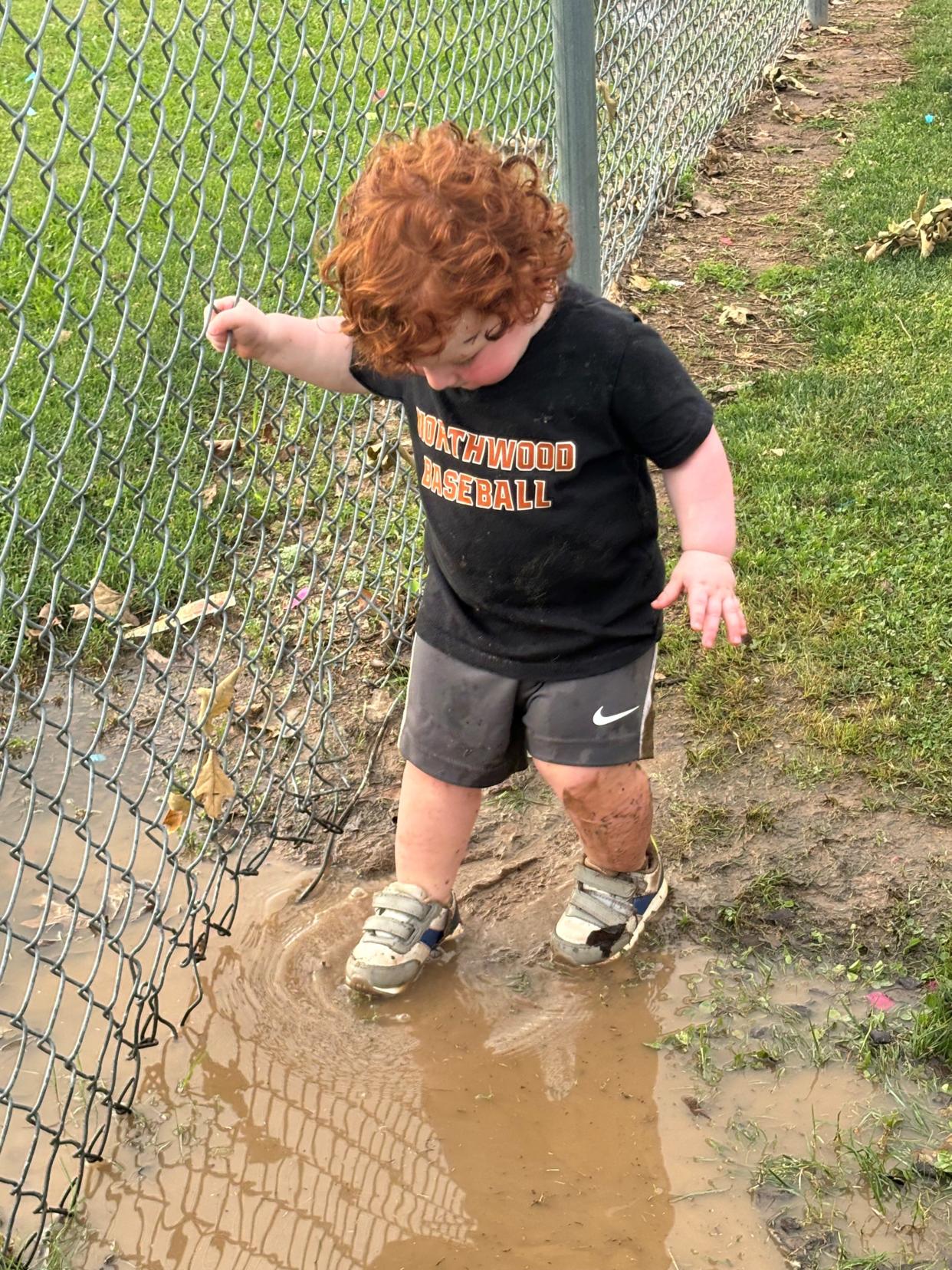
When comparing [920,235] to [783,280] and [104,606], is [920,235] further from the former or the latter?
[104,606]

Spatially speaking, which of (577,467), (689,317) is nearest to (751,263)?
(689,317)

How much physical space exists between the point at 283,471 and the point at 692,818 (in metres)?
1.99

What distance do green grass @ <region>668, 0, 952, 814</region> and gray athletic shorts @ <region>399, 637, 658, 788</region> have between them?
2.56 feet

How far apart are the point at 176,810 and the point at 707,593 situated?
1.33m

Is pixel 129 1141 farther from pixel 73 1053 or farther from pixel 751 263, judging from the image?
pixel 751 263

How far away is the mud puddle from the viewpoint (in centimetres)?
230

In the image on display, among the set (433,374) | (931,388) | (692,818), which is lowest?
(692,818)

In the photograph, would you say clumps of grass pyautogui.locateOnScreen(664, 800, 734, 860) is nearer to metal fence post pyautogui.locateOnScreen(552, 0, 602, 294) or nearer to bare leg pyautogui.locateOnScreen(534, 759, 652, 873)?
bare leg pyautogui.locateOnScreen(534, 759, 652, 873)

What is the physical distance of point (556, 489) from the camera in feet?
7.86

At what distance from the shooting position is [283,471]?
14.6ft

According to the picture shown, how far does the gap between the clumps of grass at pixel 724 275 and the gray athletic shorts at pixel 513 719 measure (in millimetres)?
3331

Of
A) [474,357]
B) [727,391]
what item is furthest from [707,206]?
[474,357]

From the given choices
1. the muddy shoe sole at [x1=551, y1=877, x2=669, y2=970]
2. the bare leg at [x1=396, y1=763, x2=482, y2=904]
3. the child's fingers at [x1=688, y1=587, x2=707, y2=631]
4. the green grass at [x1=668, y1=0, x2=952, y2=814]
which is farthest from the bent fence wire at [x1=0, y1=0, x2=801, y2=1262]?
the child's fingers at [x1=688, y1=587, x2=707, y2=631]

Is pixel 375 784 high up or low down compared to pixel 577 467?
down
